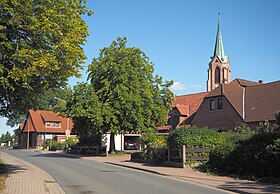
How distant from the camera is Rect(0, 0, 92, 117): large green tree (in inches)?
462

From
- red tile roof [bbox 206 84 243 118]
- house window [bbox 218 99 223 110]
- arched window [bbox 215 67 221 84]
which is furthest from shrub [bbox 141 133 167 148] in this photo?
arched window [bbox 215 67 221 84]

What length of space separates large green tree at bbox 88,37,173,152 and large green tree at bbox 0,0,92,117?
18027 mm

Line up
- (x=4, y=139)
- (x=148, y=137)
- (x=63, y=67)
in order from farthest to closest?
(x=4, y=139) < (x=148, y=137) < (x=63, y=67)

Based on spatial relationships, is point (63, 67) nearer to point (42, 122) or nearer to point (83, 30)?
point (83, 30)

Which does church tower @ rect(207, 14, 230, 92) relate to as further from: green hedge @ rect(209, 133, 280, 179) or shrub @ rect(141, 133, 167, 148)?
green hedge @ rect(209, 133, 280, 179)

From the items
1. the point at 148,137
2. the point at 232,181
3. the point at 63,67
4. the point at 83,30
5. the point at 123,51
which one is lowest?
the point at 232,181

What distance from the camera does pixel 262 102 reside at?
3619 cm

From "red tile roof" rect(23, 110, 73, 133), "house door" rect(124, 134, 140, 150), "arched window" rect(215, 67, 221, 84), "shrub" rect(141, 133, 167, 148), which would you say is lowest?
"house door" rect(124, 134, 140, 150)

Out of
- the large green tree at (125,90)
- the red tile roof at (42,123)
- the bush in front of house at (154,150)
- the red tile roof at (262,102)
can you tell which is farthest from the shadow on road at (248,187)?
the red tile roof at (42,123)

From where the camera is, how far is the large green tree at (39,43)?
11727 millimetres

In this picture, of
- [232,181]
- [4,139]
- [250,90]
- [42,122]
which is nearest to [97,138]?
[250,90]

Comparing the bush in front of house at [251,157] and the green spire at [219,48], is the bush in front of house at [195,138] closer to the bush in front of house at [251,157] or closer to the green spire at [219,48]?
the bush in front of house at [251,157]

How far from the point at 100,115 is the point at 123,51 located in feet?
22.6

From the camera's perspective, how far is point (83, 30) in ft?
44.3
